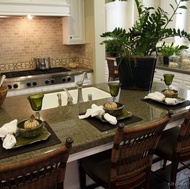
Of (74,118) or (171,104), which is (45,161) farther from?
(171,104)

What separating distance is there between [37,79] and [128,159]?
2.25m

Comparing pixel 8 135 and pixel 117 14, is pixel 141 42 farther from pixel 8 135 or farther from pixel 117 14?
pixel 117 14

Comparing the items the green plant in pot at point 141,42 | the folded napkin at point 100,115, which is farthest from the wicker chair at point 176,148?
the green plant in pot at point 141,42

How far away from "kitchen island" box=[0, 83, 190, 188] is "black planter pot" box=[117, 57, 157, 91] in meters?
0.08

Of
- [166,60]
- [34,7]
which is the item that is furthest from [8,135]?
[166,60]

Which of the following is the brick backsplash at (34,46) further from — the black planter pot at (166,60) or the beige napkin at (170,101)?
the beige napkin at (170,101)

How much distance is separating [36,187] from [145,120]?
2.65 ft

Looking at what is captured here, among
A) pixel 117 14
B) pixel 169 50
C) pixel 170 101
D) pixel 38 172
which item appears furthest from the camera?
pixel 117 14

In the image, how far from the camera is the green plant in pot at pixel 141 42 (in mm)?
2021

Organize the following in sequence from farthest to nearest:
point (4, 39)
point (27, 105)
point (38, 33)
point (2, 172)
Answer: point (38, 33)
point (4, 39)
point (27, 105)
point (2, 172)

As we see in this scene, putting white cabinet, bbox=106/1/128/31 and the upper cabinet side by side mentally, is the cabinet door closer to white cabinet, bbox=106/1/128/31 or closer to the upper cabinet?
the upper cabinet

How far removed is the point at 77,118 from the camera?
1.54 m

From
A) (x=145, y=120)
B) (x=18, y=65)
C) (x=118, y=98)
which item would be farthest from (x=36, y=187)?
(x=18, y=65)

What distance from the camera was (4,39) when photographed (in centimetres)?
344
